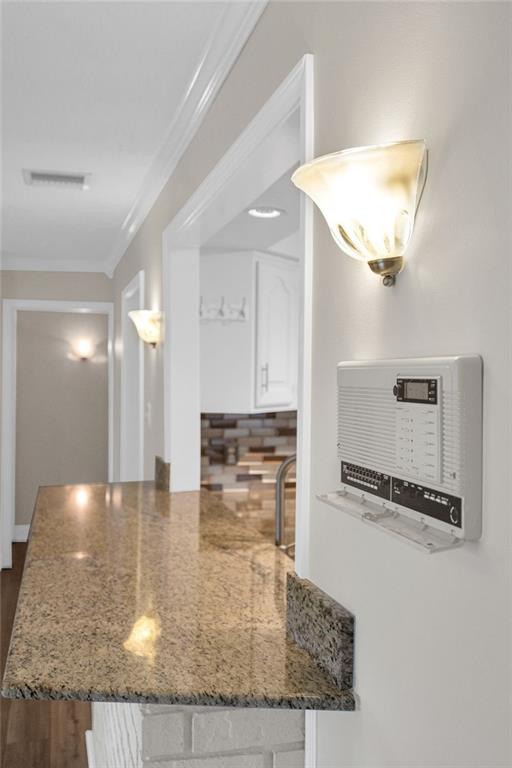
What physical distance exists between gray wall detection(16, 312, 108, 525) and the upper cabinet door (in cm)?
301

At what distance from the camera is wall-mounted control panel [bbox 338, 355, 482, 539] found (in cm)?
83

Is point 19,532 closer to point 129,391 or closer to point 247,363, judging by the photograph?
point 129,391

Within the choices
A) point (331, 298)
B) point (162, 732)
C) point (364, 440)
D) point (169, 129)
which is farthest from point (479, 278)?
point (169, 129)

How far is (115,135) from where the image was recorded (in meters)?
2.77

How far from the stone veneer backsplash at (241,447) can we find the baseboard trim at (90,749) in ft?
6.30

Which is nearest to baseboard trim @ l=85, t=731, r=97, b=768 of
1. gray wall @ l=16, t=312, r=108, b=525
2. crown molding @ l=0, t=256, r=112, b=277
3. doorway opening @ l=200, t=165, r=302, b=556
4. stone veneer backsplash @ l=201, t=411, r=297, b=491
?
doorway opening @ l=200, t=165, r=302, b=556

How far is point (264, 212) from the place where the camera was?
11.0 ft

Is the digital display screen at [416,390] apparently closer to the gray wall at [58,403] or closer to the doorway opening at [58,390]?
the doorway opening at [58,390]

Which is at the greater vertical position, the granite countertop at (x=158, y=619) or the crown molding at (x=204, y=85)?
the crown molding at (x=204, y=85)

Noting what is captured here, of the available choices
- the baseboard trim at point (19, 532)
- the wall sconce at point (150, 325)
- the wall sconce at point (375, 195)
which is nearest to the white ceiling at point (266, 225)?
the wall sconce at point (150, 325)

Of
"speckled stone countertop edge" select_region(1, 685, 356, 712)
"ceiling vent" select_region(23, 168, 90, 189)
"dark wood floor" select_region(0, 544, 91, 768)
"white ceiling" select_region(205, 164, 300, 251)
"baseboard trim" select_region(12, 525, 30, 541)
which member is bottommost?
"dark wood floor" select_region(0, 544, 91, 768)

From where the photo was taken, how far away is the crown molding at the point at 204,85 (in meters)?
1.83

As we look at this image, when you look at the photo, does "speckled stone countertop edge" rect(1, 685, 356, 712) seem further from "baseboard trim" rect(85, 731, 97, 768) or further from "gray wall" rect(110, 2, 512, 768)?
"baseboard trim" rect(85, 731, 97, 768)

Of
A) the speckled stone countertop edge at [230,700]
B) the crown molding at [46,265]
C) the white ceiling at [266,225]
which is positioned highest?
the crown molding at [46,265]
